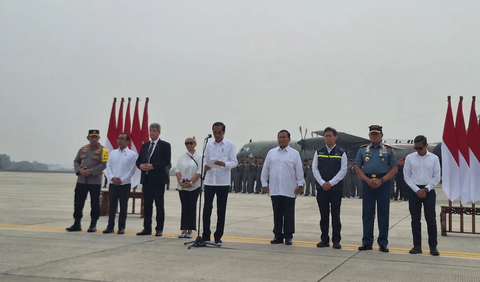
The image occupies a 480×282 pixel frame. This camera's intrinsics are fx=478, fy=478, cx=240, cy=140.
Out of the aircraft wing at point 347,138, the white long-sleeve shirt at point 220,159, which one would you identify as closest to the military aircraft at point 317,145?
the aircraft wing at point 347,138

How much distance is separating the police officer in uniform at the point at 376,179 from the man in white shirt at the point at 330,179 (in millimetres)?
317

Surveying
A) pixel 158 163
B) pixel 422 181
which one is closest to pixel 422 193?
pixel 422 181

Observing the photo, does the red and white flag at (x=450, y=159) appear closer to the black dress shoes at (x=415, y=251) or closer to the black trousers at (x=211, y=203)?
the black dress shoes at (x=415, y=251)

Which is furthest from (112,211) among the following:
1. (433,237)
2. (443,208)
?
(443,208)

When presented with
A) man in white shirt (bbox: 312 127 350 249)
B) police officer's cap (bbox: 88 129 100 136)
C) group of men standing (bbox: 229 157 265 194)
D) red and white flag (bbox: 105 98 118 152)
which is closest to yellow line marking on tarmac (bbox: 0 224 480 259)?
man in white shirt (bbox: 312 127 350 249)

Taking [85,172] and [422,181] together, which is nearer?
[422,181]

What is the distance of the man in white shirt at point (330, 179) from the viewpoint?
24.5ft

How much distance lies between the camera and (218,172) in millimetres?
7520

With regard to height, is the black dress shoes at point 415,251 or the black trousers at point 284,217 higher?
the black trousers at point 284,217

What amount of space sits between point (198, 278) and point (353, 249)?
3097 millimetres

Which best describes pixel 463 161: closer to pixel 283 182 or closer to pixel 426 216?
pixel 426 216

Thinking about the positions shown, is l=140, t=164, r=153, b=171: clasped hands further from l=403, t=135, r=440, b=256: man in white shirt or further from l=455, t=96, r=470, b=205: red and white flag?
l=455, t=96, r=470, b=205: red and white flag

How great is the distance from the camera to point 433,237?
22.9 ft

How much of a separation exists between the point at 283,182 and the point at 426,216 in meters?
2.24
